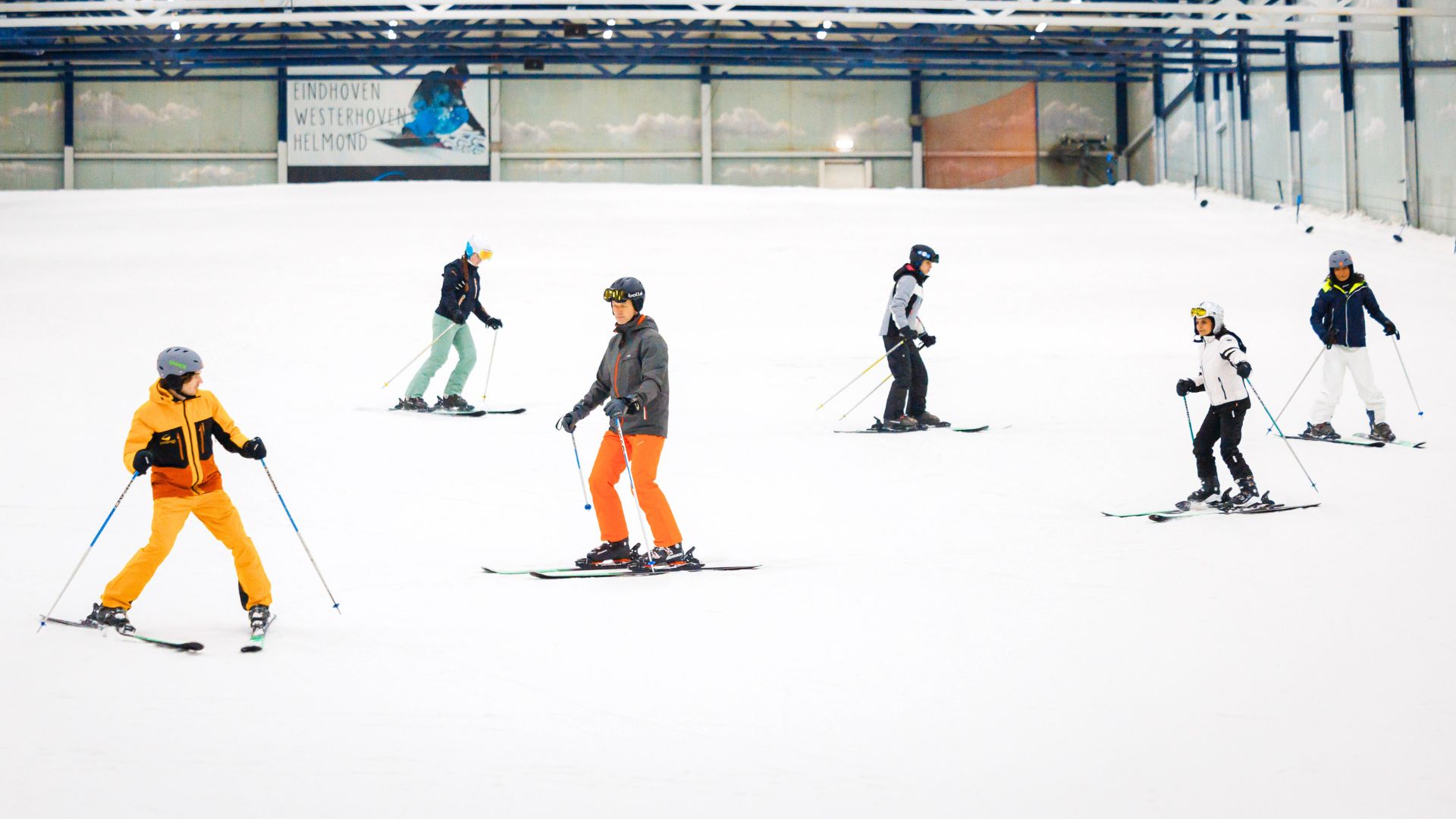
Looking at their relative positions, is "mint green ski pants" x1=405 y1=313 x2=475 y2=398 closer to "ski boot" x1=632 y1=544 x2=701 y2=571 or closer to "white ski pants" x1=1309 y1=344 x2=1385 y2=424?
"ski boot" x1=632 y1=544 x2=701 y2=571

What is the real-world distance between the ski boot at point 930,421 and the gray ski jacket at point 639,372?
12.9ft

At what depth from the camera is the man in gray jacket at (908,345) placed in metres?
8.57

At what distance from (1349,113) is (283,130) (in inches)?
851

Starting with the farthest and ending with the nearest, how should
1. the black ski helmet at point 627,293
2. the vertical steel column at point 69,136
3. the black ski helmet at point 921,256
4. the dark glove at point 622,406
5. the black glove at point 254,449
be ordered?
1. the vertical steel column at point 69,136
2. the black ski helmet at point 921,256
3. the black ski helmet at point 627,293
4. the dark glove at point 622,406
5. the black glove at point 254,449

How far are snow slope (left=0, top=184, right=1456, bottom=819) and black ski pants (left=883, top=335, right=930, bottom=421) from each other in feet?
1.02

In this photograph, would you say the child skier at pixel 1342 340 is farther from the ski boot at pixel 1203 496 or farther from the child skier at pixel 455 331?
the child skier at pixel 455 331

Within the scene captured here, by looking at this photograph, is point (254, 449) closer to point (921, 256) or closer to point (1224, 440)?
point (1224, 440)

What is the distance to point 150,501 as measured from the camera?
6.45 meters

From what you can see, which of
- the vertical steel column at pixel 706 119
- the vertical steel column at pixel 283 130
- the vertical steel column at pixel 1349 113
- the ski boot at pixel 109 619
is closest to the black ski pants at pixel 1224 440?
the ski boot at pixel 109 619

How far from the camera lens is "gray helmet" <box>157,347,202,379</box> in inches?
157

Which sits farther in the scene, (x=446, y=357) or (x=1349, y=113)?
(x=1349, y=113)

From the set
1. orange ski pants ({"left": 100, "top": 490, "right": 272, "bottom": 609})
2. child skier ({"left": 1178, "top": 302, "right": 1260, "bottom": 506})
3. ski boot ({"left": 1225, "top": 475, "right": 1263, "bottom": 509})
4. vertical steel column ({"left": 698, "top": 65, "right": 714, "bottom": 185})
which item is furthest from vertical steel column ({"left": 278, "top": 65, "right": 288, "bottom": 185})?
ski boot ({"left": 1225, "top": 475, "right": 1263, "bottom": 509})

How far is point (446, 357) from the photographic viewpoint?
9.38 meters

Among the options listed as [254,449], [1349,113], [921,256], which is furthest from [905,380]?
[1349,113]
